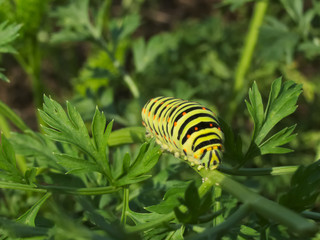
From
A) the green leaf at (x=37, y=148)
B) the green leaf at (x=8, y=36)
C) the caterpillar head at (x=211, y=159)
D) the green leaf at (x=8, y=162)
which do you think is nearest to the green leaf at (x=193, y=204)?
the caterpillar head at (x=211, y=159)

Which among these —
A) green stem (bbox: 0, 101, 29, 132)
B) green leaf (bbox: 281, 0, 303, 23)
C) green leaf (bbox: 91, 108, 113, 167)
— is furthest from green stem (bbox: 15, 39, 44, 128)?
green leaf (bbox: 281, 0, 303, 23)

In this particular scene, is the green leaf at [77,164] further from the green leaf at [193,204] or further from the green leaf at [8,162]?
the green leaf at [193,204]

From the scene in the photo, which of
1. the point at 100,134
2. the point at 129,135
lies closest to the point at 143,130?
the point at 129,135

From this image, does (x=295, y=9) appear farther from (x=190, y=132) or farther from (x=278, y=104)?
(x=190, y=132)

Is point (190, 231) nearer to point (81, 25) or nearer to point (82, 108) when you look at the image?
point (82, 108)

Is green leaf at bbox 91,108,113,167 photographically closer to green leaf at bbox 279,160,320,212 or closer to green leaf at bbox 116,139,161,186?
green leaf at bbox 116,139,161,186
